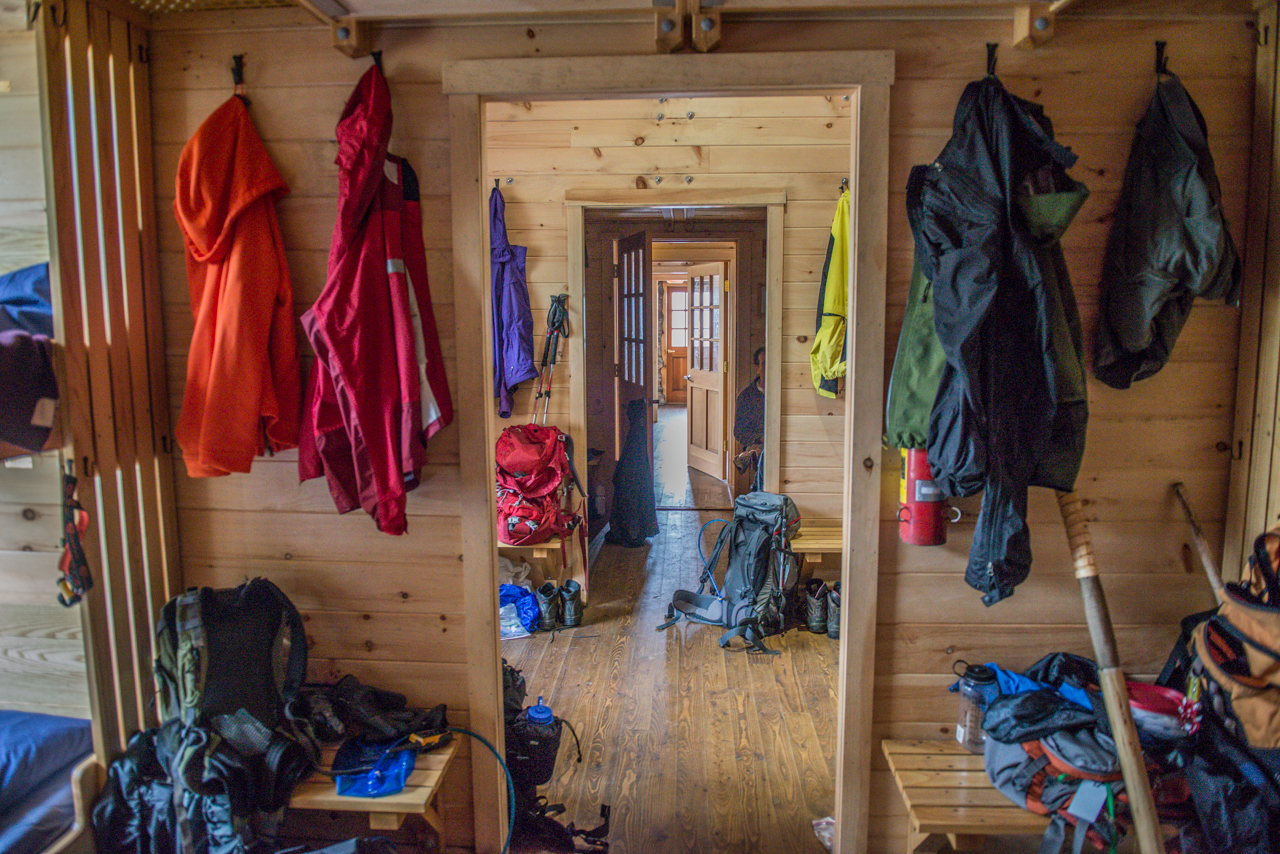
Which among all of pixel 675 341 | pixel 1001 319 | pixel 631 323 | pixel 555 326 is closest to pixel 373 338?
pixel 1001 319

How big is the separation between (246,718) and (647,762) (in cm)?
132

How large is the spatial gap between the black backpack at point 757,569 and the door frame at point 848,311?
→ 1537 millimetres

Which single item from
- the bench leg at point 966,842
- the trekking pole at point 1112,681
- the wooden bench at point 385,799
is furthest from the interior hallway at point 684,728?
the trekking pole at point 1112,681

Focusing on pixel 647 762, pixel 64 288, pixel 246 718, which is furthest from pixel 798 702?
pixel 64 288

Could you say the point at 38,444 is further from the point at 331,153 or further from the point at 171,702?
the point at 331,153

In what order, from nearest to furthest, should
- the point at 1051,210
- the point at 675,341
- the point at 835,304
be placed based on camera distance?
the point at 1051,210 → the point at 835,304 → the point at 675,341

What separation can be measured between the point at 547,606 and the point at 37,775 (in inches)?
85.0

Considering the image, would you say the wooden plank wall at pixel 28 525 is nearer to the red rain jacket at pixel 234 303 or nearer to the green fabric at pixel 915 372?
the red rain jacket at pixel 234 303

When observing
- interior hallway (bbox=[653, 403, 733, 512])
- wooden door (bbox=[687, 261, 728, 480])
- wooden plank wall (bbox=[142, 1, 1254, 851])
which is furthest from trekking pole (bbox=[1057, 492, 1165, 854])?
wooden door (bbox=[687, 261, 728, 480])

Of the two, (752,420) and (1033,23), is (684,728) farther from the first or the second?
(752,420)

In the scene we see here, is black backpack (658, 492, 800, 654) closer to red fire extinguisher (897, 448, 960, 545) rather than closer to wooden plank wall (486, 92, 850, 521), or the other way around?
wooden plank wall (486, 92, 850, 521)

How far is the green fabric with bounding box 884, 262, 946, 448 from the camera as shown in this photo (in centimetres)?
160

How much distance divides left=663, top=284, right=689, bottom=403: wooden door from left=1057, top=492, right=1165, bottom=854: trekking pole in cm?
969

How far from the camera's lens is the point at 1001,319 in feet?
4.99
